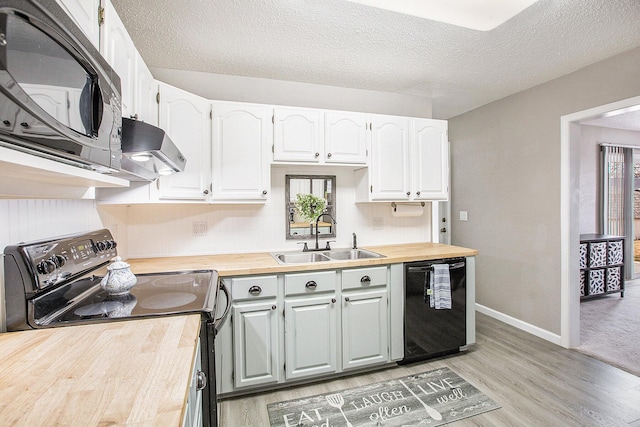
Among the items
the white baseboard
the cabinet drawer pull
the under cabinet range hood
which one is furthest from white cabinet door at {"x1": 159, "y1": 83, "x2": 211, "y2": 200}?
the white baseboard

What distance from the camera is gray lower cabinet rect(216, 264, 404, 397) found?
6.86 feet

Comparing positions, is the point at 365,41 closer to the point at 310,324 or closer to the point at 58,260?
the point at 310,324

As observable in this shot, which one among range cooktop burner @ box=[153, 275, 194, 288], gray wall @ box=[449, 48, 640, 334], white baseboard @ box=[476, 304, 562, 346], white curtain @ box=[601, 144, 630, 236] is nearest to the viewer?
range cooktop burner @ box=[153, 275, 194, 288]

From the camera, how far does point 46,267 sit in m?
1.20

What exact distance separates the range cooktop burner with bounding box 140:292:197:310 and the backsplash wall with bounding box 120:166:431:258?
1.12 meters

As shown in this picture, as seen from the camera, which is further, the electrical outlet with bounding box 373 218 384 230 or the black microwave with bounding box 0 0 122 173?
the electrical outlet with bounding box 373 218 384 230

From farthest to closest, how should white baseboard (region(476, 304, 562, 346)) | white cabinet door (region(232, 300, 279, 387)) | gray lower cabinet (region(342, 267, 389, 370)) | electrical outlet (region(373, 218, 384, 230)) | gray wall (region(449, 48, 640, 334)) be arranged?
electrical outlet (region(373, 218, 384, 230)) < white baseboard (region(476, 304, 562, 346)) < gray wall (region(449, 48, 640, 334)) < gray lower cabinet (region(342, 267, 389, 370)) < white cabinet door (region(232, 300, 279, 387))

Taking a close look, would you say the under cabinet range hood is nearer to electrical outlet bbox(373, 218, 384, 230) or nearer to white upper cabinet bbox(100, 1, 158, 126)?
white upper cabinet bbox(100, 1, 158, 126)

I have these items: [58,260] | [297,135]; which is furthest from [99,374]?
[297,135]

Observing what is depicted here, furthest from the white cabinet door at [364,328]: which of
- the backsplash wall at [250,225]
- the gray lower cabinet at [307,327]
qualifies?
the backsplash wall at [250,225]

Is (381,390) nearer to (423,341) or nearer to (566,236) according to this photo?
(423,341)

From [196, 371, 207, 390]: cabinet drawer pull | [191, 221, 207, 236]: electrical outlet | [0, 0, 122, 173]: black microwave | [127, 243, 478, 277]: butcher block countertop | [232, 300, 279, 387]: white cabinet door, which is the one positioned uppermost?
[0, 0, 122, 173]: black microwave

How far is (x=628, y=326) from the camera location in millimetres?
3289

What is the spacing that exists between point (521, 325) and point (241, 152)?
3.30 m
